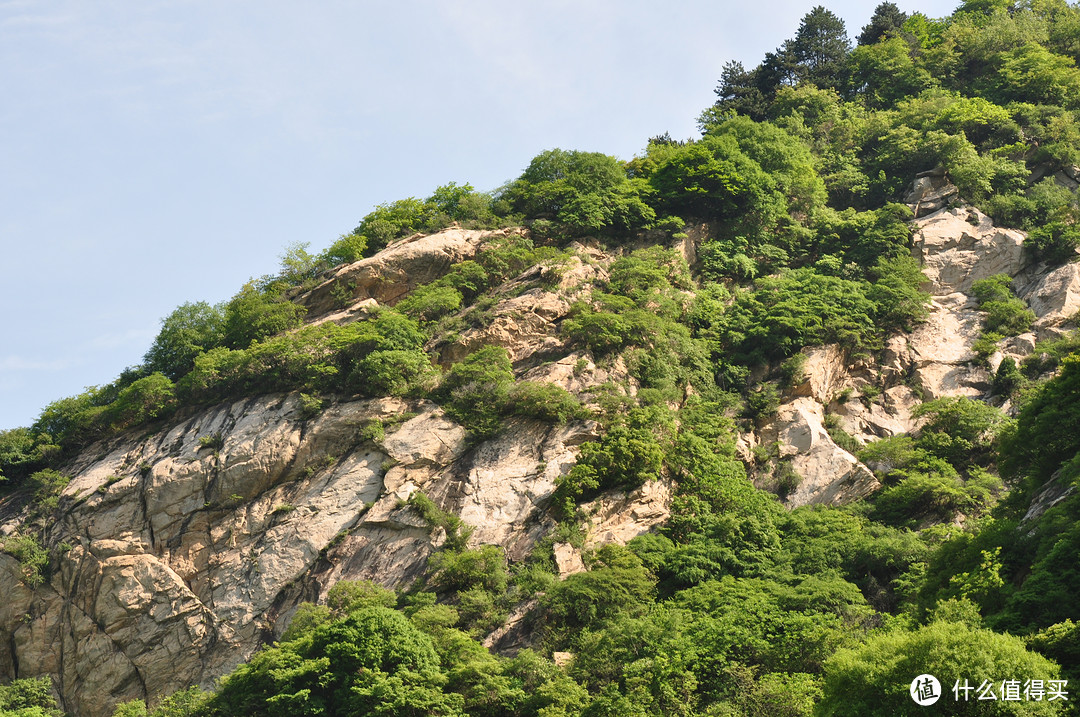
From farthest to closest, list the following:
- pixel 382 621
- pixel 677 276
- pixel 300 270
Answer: pixel 300 270
pixel 677 276
pixel 382 621

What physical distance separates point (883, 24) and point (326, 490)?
4698cm

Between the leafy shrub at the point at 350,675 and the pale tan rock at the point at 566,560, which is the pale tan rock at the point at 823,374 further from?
the leafy shrub at the point at 350,675

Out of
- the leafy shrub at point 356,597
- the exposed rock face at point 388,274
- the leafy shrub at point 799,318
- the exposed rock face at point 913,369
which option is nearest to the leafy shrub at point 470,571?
the leafy shrub at point 356,597

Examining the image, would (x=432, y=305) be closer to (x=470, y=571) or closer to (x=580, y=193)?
(x=580, y=193)

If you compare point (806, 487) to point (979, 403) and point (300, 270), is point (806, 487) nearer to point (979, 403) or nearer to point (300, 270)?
point (979, 403)

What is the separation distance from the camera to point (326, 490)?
1283 inches

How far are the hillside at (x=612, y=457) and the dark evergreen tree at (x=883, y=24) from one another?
1305 cm

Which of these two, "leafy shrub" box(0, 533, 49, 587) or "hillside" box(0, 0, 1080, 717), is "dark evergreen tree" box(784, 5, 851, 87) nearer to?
"hillside" box(0, 0, 1080, 717)

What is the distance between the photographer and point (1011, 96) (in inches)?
1948

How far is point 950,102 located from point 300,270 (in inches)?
1301

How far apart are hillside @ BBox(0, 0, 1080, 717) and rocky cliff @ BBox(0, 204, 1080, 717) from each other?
0.38 ft

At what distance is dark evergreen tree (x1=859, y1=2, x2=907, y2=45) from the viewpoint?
2375 inches

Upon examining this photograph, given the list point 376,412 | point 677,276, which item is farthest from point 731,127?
point 376,412

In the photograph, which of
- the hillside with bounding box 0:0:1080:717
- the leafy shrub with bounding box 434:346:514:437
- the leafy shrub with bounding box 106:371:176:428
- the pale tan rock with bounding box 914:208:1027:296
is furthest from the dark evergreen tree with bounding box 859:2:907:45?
the leafy shrub with bounding box 106:371:176:428
